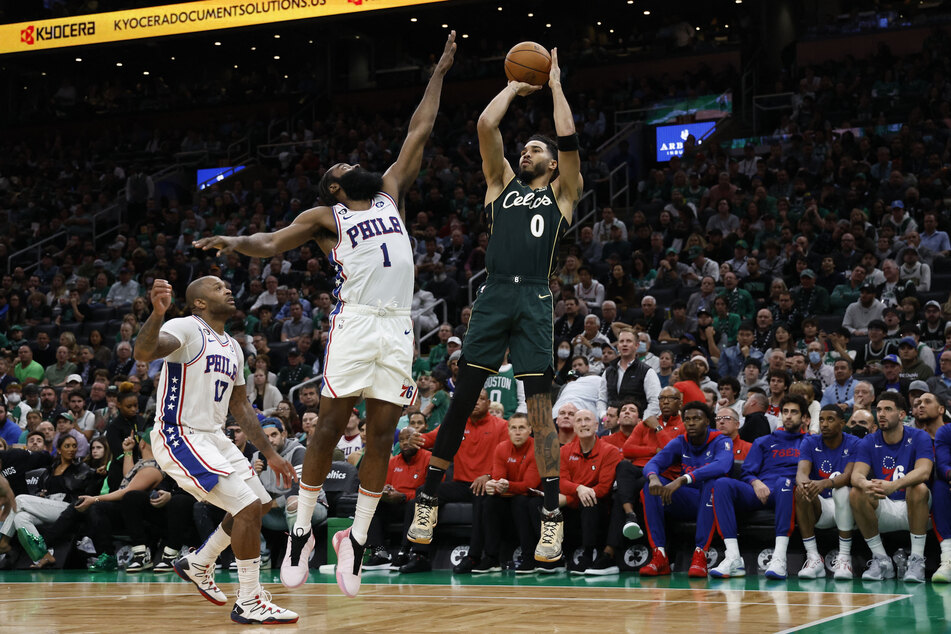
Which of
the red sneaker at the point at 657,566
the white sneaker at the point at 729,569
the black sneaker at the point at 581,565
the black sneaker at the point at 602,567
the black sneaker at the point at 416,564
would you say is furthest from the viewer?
the black sneaker at the point at 416,564

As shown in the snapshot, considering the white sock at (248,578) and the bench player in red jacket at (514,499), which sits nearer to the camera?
the white sock at (248,578)

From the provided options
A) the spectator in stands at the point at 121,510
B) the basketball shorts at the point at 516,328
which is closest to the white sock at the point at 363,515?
the basketball shorts at the point at 516,328

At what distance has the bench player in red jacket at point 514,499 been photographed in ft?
30.1

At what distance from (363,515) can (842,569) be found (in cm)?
394

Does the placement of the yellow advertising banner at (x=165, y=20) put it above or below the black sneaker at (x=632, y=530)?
above

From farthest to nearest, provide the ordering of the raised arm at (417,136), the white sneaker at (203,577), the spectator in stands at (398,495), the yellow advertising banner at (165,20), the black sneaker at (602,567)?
the yellow advertising banner at (165,20) < the spectator in stands at (398,495) < the black sneaker at (602,567) < the white sneaker at (203,577) < the raised arm at (417,136)

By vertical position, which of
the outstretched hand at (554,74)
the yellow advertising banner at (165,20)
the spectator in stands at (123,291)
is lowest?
the outstretched hand at (554,74)

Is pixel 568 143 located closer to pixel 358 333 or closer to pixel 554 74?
pixel 554 74

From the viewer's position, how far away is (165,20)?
2200cm

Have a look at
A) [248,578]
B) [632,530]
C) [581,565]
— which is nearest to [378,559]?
[581,565]

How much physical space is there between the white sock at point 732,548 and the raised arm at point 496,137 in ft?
11.7

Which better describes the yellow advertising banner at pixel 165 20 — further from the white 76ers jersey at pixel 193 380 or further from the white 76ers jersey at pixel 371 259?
the white 76ers jersey at pixel 371 259

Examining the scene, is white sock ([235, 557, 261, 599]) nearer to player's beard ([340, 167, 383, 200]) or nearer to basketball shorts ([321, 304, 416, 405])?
basketball shorts ([321, 304, 416, 405])

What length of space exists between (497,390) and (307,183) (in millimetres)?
10937
